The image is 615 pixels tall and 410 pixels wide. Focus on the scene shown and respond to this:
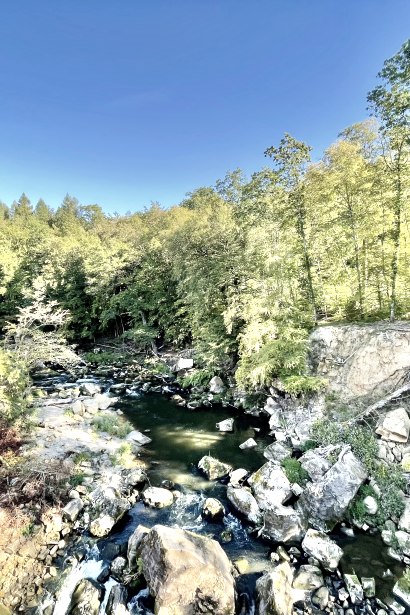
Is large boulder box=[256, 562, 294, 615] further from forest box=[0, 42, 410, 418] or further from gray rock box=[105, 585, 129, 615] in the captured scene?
forest box=[0, 42, 410, 418]

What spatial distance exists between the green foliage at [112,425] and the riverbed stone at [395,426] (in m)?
10.2

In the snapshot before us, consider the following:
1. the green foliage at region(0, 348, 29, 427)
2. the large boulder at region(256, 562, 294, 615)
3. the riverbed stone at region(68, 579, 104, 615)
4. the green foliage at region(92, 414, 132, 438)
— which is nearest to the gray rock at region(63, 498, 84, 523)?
the riverbed stone at region(68, 579, 104, 615)

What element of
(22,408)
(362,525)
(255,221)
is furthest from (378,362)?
(22,408)

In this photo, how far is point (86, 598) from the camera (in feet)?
20.7

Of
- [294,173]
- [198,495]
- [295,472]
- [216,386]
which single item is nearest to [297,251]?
[294,173]

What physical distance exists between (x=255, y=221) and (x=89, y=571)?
52.9ft

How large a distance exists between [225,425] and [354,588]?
27.5 feet

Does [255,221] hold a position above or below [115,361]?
above

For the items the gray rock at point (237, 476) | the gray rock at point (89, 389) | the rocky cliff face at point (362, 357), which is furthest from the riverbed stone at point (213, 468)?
the gray rock at point (89, 389)

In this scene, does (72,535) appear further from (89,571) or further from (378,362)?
(378,362)

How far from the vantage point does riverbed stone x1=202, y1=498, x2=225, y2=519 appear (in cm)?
886

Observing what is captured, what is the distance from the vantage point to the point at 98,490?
9383mm

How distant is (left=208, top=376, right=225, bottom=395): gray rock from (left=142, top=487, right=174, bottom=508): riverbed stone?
925 centimetres

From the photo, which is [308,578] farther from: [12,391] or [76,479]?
[12,391]
